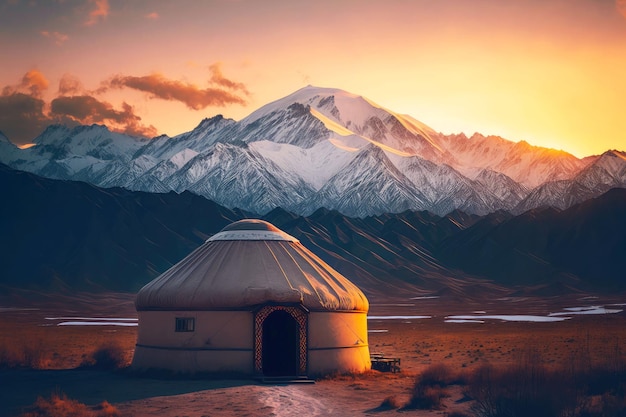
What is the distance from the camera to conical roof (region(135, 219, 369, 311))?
78.5 feet

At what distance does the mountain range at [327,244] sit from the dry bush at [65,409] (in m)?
79.1

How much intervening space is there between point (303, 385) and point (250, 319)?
88.9 inches

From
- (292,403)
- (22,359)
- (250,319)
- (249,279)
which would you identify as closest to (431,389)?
(292,403)

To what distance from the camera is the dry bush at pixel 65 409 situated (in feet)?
59.9

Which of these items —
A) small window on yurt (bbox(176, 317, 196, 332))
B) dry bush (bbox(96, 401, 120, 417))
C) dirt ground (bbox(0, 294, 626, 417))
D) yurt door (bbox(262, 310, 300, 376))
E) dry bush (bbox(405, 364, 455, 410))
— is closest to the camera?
dry bush (bbox(96, 401, 120, 417))

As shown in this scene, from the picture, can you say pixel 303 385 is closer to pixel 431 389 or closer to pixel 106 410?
pixel 431 389

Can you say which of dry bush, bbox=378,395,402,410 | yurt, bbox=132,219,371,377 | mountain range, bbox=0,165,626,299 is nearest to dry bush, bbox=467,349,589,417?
dry bush, bbox=378,395,402,410

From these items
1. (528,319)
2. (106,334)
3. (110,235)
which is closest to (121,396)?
(106,334)

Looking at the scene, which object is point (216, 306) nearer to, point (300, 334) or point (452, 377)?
point (300, 334)

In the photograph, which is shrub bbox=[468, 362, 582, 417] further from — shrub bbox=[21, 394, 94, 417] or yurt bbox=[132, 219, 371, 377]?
shrub bbox=[21, 394, 94, 417]

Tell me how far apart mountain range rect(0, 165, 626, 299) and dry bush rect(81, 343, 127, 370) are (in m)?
69.9

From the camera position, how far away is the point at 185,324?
79.3 feet

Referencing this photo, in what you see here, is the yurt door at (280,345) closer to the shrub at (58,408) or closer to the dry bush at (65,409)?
the dry bush at (65,409)

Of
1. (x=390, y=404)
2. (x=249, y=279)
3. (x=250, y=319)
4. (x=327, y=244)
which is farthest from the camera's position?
(x=327, y=244)
